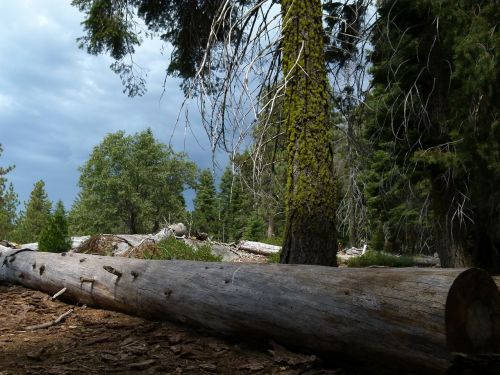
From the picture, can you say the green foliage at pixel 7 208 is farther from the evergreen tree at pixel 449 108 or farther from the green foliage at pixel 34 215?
the evergreen tree at pixel 449 108

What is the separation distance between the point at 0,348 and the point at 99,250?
24.7ft

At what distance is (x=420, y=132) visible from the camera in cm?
1028

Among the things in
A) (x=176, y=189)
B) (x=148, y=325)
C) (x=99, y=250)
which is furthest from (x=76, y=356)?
(x=176, y=189)

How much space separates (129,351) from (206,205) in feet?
152

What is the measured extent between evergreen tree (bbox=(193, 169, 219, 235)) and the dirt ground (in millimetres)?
42815

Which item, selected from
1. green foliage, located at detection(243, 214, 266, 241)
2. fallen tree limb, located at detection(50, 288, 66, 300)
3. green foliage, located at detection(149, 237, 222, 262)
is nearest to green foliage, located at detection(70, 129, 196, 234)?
green foliage, located at detection(243, 214, 266, 241)

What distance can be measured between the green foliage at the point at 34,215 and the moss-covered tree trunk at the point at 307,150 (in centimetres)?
4406

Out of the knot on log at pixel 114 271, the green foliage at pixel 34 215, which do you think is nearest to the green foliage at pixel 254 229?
the green foliage at pixel 34 215

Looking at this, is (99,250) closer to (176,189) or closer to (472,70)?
(472,70)

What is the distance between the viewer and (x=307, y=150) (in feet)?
20.8

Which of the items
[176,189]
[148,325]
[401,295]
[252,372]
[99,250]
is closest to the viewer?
[401,295]

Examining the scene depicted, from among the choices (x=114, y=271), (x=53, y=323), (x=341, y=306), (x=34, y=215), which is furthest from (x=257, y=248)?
(x=34, y=215)

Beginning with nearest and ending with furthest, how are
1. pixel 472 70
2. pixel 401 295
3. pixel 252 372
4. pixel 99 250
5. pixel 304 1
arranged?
1. pixel 401 295
2. pixel 252 372
3. pixel 304 1
4. pixel 472 70
5. pixel 99 250

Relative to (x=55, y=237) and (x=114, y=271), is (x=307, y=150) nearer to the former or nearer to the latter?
(x=114, y=271)
